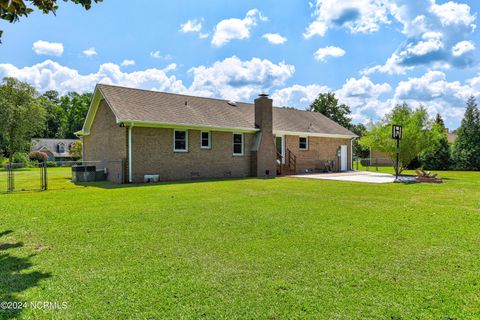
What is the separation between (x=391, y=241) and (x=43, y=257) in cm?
537

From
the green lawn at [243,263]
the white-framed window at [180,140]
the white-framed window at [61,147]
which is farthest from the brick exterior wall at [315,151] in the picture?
the white-framed window at [61,147]

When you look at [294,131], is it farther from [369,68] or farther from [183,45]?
[183,45]

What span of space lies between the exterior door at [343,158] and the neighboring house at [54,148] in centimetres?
5082

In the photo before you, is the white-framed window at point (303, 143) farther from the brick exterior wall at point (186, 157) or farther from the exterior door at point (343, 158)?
the brick exterior wall at point (186, 157)

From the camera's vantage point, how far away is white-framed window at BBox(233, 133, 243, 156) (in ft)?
68.8

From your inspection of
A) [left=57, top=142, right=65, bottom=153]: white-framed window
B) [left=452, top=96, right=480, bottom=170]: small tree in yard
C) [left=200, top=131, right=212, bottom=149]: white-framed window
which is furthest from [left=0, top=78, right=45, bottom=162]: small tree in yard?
[left=452, top=96, right=480, bottom=170]: small tree in yard

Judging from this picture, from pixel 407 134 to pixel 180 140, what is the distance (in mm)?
13639

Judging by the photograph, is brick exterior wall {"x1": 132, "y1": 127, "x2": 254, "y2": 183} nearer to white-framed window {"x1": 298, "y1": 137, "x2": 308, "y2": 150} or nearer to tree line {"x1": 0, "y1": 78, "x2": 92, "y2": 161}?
white-framed window {"x1": 298, "y1": 137, "x2": 308, "y2": 150}

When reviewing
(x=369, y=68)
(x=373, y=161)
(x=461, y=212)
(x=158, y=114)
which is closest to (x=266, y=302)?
(x=461, y=212)

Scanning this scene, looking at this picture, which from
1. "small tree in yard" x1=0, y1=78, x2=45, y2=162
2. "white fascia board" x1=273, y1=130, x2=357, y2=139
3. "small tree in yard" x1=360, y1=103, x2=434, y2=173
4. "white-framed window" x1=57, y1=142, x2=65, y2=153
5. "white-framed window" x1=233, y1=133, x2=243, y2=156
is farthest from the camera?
"white-framed window" x1=57, y1=142, x2=65, y2=153

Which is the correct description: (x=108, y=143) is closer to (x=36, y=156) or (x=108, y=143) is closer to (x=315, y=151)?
(x=315, y=151)

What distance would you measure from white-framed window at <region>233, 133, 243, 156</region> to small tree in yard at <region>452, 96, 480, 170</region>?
21.6m

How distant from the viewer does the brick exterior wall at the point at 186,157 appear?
1675 centimetres

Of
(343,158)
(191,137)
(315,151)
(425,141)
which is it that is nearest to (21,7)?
(191,137)
